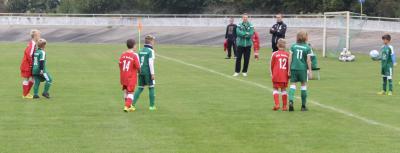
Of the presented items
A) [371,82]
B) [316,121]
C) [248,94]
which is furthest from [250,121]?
[371,82]

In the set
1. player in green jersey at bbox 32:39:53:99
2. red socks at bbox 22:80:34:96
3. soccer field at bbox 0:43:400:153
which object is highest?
player in green jersey at bbox 32:39:53:99

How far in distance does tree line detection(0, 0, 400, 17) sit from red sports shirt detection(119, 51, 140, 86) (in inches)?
2393

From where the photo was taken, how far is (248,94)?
19297 millimetres

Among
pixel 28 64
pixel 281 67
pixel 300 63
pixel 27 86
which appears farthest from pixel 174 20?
pixel 300 63

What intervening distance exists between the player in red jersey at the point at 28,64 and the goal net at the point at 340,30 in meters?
20.1

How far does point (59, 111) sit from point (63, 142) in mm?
4035

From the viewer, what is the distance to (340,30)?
46.0 metres

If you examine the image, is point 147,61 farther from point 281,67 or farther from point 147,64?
point 281,67

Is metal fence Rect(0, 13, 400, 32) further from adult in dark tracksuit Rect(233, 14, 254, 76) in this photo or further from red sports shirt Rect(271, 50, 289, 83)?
red sports shirt Rect(271, 50, 289, 83)

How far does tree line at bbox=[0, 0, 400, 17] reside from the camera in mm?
79625

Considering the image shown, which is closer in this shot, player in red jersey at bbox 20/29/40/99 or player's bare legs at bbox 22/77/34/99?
player in red jersey at bbox 20/29/40/99

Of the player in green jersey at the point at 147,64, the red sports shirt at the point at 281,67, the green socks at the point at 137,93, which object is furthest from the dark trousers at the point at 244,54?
the player in green jersey at the point at 147,64

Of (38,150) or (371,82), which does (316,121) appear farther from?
(371,82)

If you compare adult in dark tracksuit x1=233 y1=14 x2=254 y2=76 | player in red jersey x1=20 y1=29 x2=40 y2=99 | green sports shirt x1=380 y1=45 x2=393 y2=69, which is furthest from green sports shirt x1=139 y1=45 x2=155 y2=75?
adult in dark tracksuit x1=233 y1=14 x2=254 y2=76
